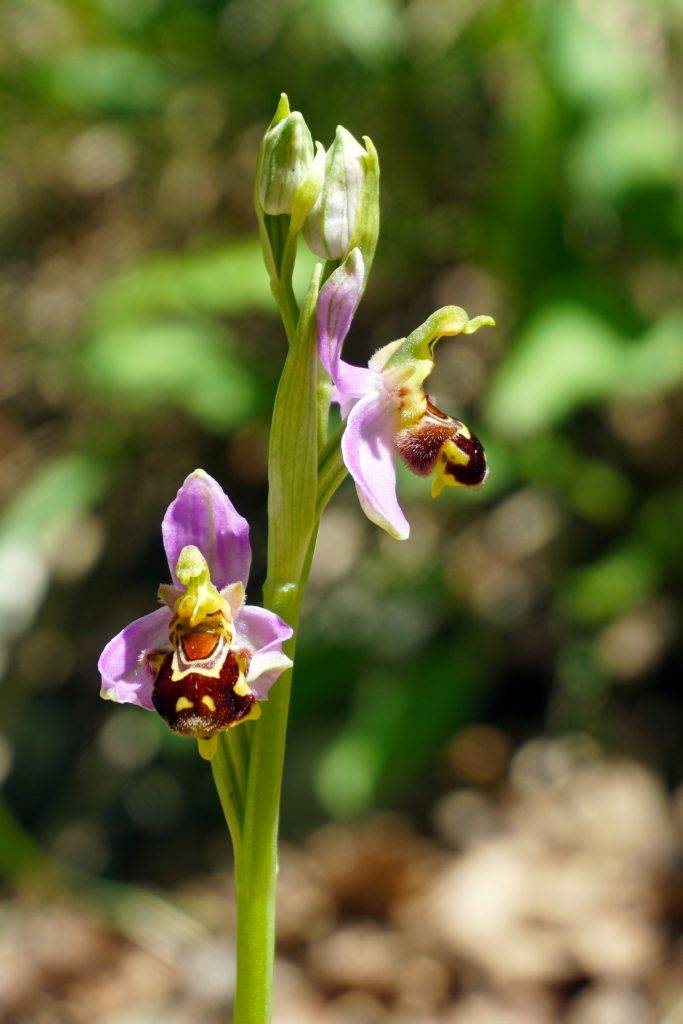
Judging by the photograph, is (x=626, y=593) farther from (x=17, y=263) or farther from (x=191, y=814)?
(x=17, y=263)

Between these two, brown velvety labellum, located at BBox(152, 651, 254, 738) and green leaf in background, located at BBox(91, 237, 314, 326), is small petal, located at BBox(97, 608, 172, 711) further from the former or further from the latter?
green leaf in background, located at BBox(91, 237, 314, 326)

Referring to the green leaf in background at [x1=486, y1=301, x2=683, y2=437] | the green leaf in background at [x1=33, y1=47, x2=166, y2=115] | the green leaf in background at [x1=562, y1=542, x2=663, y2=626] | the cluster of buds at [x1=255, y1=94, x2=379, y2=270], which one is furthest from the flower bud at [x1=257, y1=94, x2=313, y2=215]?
the green leaf in background at [x1=33, y1=47, x2=166, y2=115]

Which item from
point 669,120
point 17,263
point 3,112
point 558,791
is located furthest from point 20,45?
point 558,791

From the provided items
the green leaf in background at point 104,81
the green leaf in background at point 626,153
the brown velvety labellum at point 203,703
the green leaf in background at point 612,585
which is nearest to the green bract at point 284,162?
the brown velvety labellum at point 203,703

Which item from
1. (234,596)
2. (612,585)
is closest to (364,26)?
(612,585)

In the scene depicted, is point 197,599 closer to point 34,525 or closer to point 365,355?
point 34,525

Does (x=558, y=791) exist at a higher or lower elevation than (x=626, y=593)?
lower
